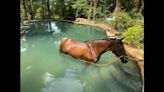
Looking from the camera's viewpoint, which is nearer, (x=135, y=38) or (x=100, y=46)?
(x=100, y=46)

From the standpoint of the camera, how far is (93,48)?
27.5 ft

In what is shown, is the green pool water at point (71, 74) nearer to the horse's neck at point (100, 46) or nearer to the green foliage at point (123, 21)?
the horse's neck at point (100, 46)

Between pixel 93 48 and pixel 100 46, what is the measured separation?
30 cm

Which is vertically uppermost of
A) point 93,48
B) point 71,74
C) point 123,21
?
point 123,21

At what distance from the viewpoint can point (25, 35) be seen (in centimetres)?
1578

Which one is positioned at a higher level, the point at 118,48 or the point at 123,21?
the point at 123,21

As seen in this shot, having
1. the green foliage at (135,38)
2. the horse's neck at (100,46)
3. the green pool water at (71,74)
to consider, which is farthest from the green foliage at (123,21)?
the horse's neck at (100,46)

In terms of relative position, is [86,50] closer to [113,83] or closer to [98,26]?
[113,83]

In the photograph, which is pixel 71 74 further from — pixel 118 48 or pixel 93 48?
pixel 118 48

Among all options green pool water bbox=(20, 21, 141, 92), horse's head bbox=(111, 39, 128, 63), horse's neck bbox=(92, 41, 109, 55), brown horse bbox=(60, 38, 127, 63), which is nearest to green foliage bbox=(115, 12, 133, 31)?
green pool water bbox=(20, 21, 141, 92)

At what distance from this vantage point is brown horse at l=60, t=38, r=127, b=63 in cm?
792

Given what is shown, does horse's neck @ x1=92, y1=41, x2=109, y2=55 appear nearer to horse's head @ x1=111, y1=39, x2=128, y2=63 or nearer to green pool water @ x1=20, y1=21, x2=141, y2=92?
horse's head @ x1=111, y1=39, x2=128, y2=63

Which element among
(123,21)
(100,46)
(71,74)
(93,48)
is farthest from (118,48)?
(123,21)

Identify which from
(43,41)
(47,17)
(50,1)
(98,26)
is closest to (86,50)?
(43,41)
